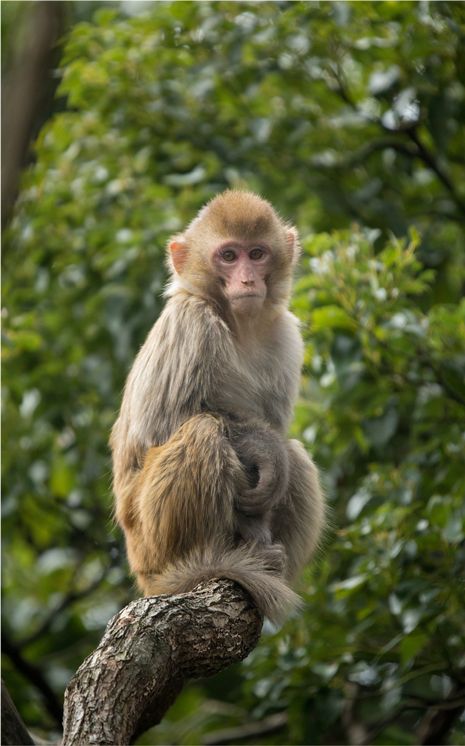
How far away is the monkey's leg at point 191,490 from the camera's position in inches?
232

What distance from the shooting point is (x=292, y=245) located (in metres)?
6.96

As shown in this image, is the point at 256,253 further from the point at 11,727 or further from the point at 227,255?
the point at 11,727

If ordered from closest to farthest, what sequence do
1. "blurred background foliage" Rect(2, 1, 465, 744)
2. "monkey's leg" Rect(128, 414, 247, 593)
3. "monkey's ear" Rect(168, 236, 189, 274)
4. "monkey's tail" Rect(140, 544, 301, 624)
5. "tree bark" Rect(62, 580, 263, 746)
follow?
"tree bark" Rect(62, 580, 263, 746)
"monkey's tail" Rect(140, 544, 301, 624)
"monkey's leg" Rect(128, 414, 247, 593)
"monkey's ear" Rect(168, 236, 189, 274)
"blurred background foliage" Rect(2, 1, 465, 744)

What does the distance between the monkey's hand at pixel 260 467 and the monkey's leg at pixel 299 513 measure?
0.40 metres

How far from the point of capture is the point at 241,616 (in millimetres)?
5562

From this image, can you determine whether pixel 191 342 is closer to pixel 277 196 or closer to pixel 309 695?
pixel 309 695

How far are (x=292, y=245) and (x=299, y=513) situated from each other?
5.72ft

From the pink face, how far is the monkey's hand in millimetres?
779

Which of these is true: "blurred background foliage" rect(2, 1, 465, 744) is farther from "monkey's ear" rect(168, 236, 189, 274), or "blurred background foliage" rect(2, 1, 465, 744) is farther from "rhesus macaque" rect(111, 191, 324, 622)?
"monkey's ear" rect(168, 236, 189, 274)

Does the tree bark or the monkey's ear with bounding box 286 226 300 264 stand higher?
the monkey's ear with bounding box 286 226 300 264

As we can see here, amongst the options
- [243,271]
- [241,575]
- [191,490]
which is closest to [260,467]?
[191,490]

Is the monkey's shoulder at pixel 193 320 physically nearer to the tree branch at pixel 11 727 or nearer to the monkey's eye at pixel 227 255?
the monkey's eye at pixel 227 255

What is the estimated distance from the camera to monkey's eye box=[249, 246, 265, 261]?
6598 millimetres

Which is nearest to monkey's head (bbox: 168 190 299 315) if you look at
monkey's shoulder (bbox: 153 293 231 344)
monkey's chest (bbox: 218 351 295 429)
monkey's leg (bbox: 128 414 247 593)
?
monkey's shoulder (bbox: 153 293 231 344)
